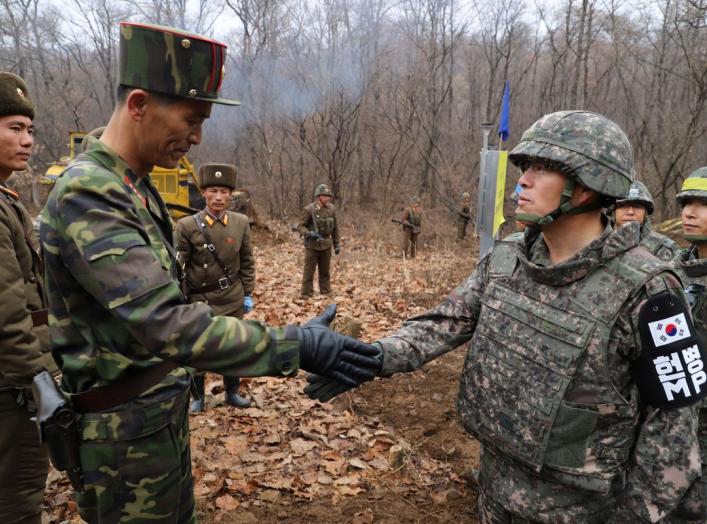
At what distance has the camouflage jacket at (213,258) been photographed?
4891mm

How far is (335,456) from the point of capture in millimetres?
3992

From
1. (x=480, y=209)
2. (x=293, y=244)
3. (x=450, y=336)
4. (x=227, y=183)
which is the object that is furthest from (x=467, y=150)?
(x=450, y=336)

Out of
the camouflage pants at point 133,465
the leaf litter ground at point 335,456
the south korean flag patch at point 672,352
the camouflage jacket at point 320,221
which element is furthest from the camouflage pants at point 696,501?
the camouflage jacket at point 320,221

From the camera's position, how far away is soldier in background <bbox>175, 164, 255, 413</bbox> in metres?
4.89

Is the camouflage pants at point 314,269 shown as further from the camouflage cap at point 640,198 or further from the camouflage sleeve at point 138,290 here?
the camouflage sleeve at point 138,290

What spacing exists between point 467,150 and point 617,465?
24497mm

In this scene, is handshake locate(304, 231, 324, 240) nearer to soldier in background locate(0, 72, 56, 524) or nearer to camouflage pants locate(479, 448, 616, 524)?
soldier in background locate(0, 72, 56, 524)

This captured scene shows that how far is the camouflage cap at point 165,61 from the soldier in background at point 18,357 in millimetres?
1254

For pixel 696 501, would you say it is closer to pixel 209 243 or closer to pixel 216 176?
pixel 209 243

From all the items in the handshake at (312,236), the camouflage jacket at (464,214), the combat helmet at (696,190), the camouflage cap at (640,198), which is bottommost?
the camouflage jacket at (464,214)

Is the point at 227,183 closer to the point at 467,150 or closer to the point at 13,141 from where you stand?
the point at 13,141

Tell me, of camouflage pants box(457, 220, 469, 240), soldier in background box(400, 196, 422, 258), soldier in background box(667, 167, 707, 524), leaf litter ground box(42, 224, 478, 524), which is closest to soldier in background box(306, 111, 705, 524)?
soldier in background box(667, 167, 707, 524)

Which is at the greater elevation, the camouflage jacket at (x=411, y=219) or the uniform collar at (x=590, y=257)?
the uniform collar at (x=590, y=257)

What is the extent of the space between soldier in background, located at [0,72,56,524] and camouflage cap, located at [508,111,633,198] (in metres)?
2.51
